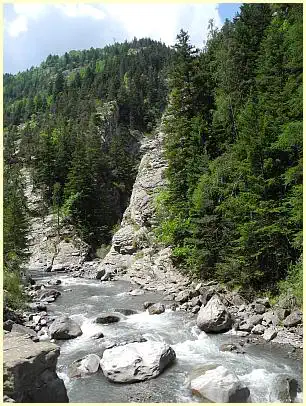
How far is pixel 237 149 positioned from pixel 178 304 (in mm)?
10644

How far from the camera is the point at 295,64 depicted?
24344mm

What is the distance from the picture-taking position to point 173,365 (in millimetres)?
14250

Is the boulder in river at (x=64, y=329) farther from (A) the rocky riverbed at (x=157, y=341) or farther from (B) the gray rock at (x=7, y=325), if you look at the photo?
(B) the gray rock at (x=7, y=325)

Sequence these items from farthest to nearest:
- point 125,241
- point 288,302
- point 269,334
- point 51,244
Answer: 1. point 51,244
2. point 125,241
3. point 288,302
4. point 269,334

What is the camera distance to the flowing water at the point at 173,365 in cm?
1216

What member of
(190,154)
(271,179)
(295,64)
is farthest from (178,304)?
(295,64)

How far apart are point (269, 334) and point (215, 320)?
8.17 ft

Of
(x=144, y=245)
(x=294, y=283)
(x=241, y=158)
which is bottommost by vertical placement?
(x=294, y=283)

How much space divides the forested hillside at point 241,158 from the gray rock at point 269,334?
2.29 m

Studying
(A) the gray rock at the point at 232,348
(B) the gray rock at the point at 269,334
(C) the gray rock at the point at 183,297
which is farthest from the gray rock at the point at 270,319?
(C) the gray rock at the point at 183,297

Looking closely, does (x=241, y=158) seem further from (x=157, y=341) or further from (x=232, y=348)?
(x=157, y=341)

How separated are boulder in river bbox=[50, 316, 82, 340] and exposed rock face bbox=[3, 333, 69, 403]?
627 centimetres

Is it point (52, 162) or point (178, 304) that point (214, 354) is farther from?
point (52, 162)

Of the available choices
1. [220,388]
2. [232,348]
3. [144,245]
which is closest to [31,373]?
[220,388]
